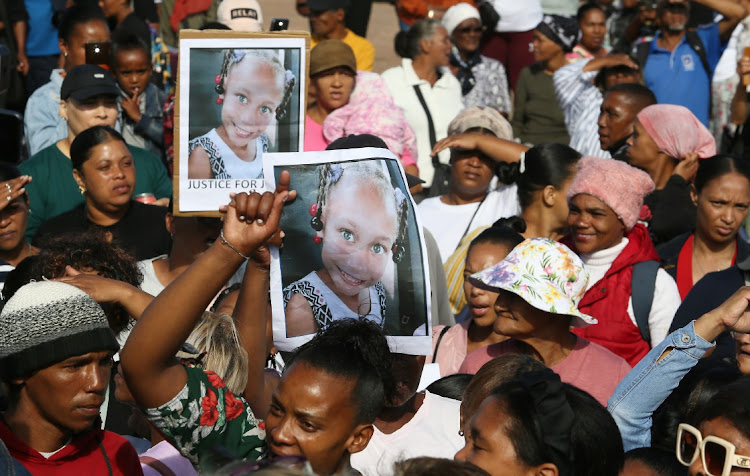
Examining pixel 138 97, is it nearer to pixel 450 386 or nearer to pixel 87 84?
pixel 87 84

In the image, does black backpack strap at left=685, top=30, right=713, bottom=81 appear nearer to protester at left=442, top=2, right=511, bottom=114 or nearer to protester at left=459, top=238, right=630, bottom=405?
protester at left=442, top=2, right=511, bottom=114

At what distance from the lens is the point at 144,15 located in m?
10.1

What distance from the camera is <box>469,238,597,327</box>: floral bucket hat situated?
4.21 m

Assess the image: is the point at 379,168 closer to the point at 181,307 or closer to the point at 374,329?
the point at 374,329

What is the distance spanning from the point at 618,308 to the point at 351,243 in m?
1.88

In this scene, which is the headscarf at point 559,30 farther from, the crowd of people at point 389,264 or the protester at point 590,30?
the protester at point 590,30

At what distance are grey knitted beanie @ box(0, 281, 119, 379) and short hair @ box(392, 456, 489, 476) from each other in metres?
1.07

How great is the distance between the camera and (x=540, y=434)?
2.73 m

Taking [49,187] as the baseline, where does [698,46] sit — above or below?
above

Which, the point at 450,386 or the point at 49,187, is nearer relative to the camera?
the point at 450,386

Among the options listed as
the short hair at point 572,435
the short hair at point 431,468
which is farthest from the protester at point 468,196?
the short hair at point 431,468

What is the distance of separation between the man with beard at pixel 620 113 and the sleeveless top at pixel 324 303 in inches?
144

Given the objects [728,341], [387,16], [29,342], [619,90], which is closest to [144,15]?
[387,16]

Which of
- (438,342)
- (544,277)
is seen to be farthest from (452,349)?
(544,277)
